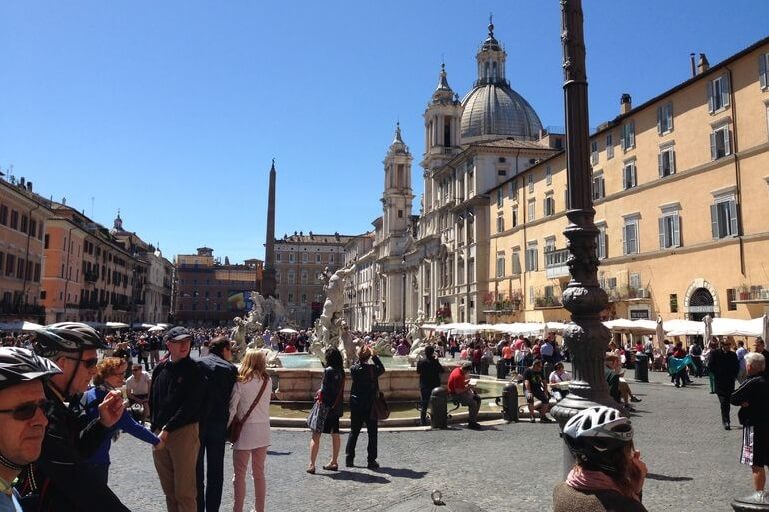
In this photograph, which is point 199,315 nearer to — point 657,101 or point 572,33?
point 657,101

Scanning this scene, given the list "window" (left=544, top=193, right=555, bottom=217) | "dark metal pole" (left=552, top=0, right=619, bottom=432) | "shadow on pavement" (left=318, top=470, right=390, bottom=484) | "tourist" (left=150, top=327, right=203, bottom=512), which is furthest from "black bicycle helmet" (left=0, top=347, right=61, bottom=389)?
"window" (left=544, top=193, right=555, bottom=217)

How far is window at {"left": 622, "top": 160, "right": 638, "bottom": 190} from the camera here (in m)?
30.6

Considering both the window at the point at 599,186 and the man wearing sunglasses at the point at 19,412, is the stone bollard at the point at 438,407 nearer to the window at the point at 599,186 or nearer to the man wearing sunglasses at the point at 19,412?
the man wearing sunglasses at the point at 19,412

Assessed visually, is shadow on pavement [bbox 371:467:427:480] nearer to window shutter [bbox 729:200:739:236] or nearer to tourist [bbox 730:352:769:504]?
tourist [bbox 730:352:769:504]

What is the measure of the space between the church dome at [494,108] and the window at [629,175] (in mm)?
34130

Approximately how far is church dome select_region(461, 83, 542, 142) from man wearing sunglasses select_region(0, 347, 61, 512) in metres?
65.6

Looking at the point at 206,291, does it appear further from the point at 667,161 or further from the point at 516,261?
the point at 667,161

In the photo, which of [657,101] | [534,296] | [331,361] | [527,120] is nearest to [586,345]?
[331,361]

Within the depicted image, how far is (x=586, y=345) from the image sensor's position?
500cm

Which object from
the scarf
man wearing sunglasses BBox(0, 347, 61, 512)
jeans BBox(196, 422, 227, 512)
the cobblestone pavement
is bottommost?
the cobblestone pavement

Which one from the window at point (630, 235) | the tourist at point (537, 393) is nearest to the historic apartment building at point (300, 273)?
the window at point (630, 235)

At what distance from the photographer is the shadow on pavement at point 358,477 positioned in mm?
6840

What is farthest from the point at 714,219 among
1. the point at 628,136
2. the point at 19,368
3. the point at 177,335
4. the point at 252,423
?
the point at 19,368

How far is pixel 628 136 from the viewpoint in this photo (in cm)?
3106
